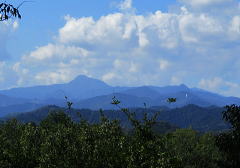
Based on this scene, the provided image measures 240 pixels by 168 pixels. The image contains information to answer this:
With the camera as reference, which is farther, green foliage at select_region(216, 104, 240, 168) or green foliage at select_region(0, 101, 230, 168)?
green foliage at select_region(216, 104, 240, 168)

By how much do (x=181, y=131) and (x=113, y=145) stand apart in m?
109

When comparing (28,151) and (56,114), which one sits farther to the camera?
(56,114)

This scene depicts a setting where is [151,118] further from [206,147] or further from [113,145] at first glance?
[206,147]

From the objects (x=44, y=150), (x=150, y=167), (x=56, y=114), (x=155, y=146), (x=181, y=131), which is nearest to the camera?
(x=150, y=167)

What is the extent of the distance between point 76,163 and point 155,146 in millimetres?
4995

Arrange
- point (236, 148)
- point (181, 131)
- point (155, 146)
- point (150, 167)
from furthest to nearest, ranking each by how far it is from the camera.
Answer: point (181, 131) < point (236, 148) < point (155, 146) < point (150, 167)

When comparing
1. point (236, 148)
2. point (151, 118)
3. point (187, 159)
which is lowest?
point (187, 159)

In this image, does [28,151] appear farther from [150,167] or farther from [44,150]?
[150,167]

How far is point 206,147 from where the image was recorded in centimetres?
11281

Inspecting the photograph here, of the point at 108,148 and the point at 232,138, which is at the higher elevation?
the point at 232,138

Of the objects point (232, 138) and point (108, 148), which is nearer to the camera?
point (108, 148)

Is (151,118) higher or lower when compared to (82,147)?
higher

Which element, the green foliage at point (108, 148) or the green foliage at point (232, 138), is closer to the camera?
the green foliage at point (108, 148)

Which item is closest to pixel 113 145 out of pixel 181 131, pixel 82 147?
pixel 82 147
